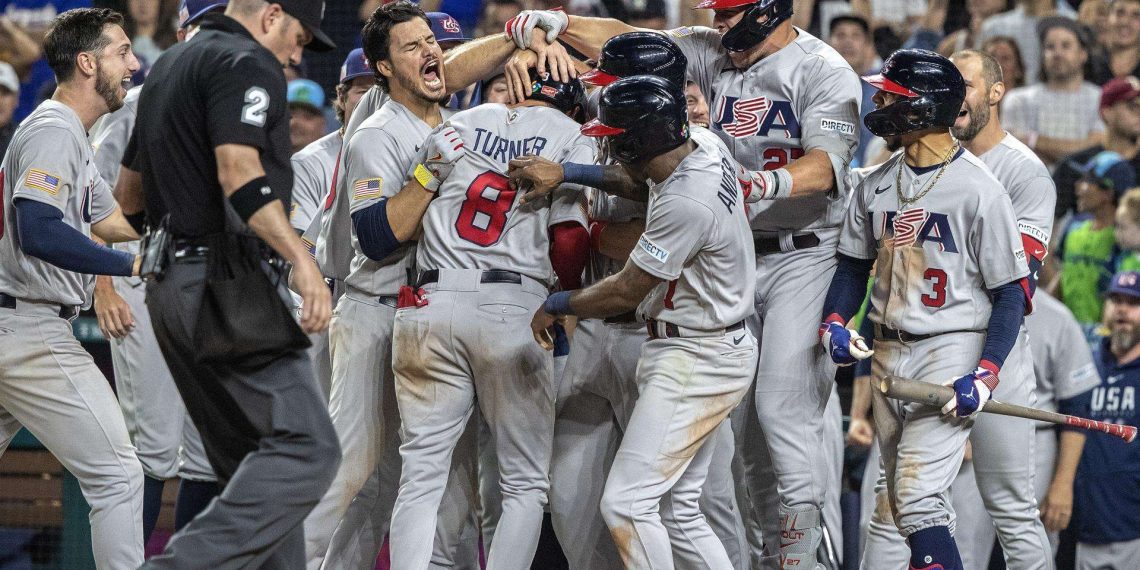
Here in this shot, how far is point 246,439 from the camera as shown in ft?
12.4

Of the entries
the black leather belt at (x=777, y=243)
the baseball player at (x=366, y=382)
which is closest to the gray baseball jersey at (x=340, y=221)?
the baseball player at (x=366, y=382)

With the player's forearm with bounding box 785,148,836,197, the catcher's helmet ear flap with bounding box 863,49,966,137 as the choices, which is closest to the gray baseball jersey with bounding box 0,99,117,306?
the player's forearm with bounding box 785,148,836,197

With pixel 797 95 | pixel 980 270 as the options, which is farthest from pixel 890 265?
pixel 797 95

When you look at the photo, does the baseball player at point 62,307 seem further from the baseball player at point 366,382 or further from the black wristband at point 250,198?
the black wristband at point 250,198

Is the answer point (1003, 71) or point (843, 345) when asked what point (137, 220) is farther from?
point (1003, 71)

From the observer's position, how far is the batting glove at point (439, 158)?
15.3ft

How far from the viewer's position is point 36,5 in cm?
971

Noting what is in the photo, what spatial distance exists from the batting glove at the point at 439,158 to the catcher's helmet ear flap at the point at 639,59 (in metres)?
0.55

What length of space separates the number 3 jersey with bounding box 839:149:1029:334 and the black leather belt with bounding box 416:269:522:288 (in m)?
1.35

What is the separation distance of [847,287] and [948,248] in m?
0.46

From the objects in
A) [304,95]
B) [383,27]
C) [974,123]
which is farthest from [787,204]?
[304,95]

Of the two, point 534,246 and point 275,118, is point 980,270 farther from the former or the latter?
point 275,118

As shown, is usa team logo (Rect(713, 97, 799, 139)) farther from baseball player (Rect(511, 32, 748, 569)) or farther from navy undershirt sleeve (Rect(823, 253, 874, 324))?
navy undershirt sleeve (Rect(823, 253, 874, 324))

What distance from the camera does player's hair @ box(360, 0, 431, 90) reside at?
4.95 metres
